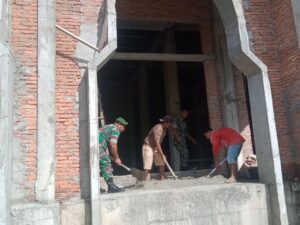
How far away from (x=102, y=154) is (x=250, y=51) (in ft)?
10.8

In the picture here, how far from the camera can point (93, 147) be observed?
17.9 ft

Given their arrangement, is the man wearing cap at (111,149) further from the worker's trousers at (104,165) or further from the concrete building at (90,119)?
the concrete building at (90,119)

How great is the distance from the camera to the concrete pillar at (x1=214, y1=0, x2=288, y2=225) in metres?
6.20

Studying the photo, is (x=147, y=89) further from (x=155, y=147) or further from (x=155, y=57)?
(x=155, y=147)

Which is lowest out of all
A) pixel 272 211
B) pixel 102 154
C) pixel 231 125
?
pixel 272 211

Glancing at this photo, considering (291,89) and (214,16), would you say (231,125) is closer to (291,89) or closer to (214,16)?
(291,89)

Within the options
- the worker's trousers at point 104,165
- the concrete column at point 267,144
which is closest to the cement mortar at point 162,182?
the worker's trousers at point 104,165

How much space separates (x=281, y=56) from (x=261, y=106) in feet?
4.09

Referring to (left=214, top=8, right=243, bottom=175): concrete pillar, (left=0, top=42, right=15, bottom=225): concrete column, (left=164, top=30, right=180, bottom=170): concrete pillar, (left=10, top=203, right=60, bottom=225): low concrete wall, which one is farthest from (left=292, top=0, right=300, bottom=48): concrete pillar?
(left=10, top=203, right=60, bottom=225): low concrete wall

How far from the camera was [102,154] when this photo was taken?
6.11m

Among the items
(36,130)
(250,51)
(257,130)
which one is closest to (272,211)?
(257,130)

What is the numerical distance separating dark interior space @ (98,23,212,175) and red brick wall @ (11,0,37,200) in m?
4.55

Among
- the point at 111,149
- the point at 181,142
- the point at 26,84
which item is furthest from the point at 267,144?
the point at 26,84

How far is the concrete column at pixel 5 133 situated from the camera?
4457 mm
